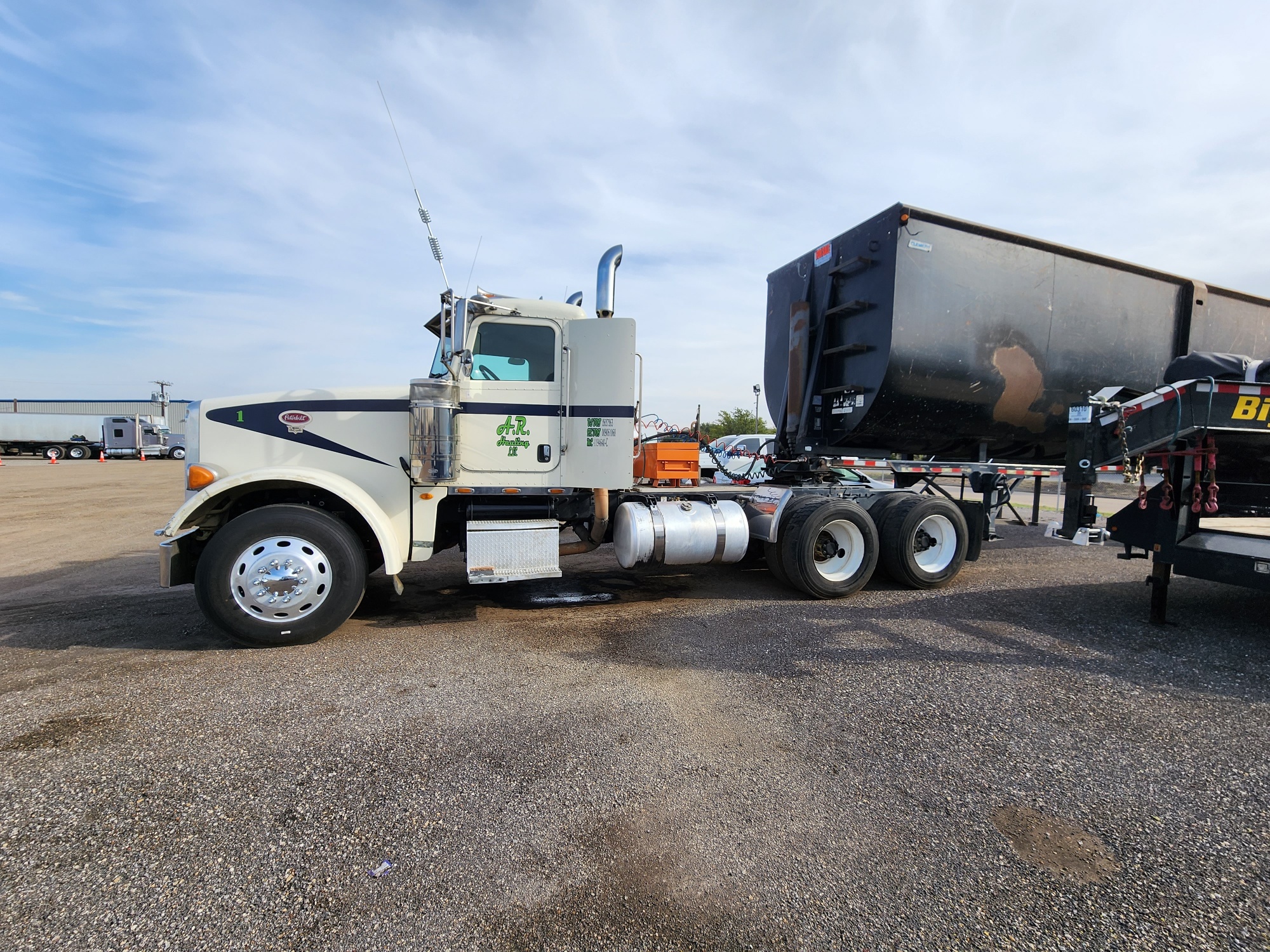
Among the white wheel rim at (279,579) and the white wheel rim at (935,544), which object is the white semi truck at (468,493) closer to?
the white wheel rim at (279,579)

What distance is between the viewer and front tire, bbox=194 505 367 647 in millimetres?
4445

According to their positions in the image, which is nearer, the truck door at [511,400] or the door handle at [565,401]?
the truck door at [511,400]

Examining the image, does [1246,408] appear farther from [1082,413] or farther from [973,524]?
[973,524]

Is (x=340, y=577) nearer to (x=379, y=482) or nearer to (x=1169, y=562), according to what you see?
(x=379, y=482)

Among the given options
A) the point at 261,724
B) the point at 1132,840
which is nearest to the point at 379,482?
the point at 261,724

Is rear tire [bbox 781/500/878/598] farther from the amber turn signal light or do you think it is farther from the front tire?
the amber turn signal light

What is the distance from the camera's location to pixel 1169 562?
500 centimetres

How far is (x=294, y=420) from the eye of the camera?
4.91m

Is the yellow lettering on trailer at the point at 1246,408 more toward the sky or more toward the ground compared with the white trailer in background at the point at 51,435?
more toward the sky

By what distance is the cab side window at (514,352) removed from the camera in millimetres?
5246

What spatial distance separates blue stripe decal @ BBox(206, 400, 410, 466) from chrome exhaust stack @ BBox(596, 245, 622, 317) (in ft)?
5.92

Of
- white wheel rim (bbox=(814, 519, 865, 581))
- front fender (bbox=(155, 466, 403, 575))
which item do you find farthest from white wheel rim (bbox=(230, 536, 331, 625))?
white wheel rim (bbox=(814, 519, 865, 581))

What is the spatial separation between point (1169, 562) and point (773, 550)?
10.4 ft

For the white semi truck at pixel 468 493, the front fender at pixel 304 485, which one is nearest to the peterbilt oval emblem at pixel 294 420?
the white semi truck at pixel 468 493
